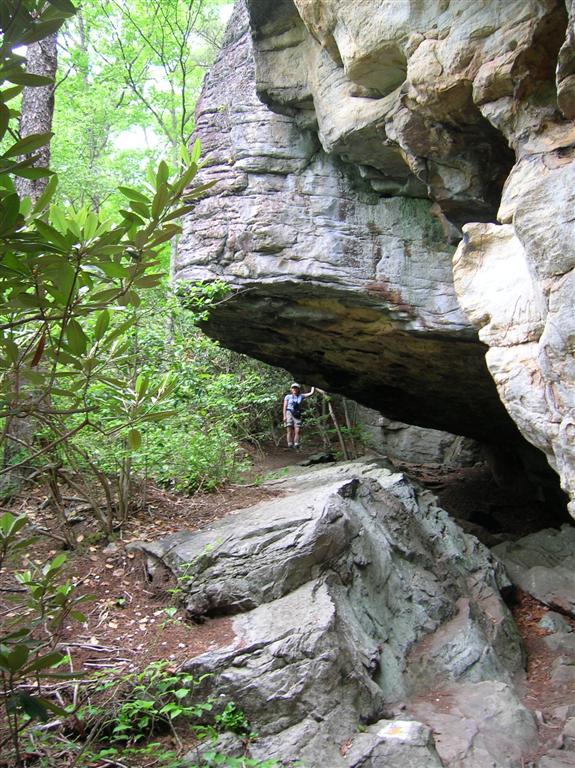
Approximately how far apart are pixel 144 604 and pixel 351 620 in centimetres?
169

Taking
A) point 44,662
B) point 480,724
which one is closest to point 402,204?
point 480,724

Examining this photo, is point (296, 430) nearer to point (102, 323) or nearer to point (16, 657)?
point (102, 323)

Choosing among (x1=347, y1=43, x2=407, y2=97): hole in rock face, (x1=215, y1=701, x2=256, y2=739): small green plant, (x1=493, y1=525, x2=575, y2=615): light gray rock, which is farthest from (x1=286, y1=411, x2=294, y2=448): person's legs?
(x1=215, y1=701, x2=256, y2=739): small green plant

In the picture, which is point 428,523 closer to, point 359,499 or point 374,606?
point 359,499

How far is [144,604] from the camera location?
17.1 ft

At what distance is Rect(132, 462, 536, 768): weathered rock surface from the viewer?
418 centimetres

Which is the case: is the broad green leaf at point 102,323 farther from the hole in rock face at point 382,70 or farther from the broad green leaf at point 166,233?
the hole in rock face at point 382,70

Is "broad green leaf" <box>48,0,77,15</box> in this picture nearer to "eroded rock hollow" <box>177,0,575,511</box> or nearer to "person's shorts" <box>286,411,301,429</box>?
"eroded rock hollow" <box>177,0,575,511</box>

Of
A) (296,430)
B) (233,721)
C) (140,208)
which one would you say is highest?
(140,208)

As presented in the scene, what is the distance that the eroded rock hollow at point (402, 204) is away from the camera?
14.5ft

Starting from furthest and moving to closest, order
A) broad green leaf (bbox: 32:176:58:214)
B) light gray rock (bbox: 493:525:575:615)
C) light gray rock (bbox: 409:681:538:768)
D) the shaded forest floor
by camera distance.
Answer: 1. light gray rock (bbox: 493:525:575:615)
2. the shaded forest floor
3. light gray rock (bbox: 409:681:538:768)
4. broad green leaf (bbox: 32:176:58:214)

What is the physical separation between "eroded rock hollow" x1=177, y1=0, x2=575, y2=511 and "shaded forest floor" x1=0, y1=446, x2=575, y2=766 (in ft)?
7.95

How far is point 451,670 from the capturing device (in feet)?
17.9

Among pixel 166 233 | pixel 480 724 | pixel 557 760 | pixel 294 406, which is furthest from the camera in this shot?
pixel 294 406
